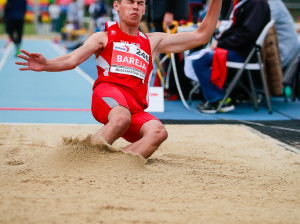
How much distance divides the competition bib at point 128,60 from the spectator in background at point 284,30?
4322 mm

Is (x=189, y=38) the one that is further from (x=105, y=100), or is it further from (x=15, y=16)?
(x=15, y=16)

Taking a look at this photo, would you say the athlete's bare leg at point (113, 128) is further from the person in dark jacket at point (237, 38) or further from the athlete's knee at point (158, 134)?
the person in dark jacket at point (237, 38)

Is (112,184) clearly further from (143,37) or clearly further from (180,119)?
(180,119)

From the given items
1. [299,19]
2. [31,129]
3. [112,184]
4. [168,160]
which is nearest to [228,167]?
[168,160]

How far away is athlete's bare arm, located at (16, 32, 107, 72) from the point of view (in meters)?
3.33

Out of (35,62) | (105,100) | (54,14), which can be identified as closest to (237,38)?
(105,100)

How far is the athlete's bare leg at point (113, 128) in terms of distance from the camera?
11.5 ft

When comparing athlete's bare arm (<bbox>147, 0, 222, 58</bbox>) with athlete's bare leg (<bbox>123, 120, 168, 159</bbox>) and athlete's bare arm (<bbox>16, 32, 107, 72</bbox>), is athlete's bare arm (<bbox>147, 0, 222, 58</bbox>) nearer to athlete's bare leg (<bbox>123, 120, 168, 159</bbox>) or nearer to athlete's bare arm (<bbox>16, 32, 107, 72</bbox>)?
athlete's bare arm (<bbox>16, 32, 107, 72</bbox>)

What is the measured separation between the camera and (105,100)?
371 cm

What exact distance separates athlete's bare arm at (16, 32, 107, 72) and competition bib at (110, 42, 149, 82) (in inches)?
5.1

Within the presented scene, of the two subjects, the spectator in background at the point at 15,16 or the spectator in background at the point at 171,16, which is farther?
the spectator in background at the point at 15,16

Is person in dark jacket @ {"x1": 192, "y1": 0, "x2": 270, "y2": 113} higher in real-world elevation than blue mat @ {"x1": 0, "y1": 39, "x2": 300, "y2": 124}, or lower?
higher

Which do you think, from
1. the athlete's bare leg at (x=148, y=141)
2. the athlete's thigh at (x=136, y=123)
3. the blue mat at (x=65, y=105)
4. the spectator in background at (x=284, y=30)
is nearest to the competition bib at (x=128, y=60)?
the athlete's thigh at (x=136, y=123)

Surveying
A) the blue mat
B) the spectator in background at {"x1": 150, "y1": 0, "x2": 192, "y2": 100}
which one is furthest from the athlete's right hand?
the spectator in background at {"x1": 150, "y1": 0, "x2": 192, "y2": 100}
